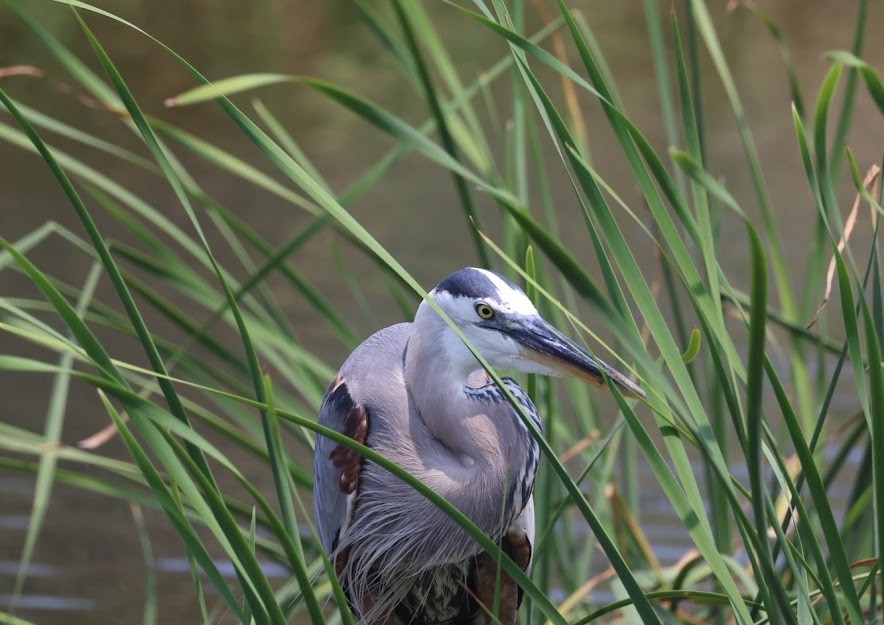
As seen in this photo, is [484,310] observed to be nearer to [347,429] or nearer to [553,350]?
[553,350]

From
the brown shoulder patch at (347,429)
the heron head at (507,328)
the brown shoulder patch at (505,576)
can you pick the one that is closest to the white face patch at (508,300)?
the heron head at (507,328)

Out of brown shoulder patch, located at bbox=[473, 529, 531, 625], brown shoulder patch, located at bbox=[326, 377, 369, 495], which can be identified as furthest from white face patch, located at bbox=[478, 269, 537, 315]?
brown shoulder patch, located at bbox=[473, 529, 531, 625]

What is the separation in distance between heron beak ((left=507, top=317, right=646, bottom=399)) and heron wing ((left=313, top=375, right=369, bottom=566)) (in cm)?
39

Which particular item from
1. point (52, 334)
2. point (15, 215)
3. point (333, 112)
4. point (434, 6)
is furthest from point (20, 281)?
point (434, 6)

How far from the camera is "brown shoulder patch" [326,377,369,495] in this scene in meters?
2.06

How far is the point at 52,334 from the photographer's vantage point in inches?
48.8

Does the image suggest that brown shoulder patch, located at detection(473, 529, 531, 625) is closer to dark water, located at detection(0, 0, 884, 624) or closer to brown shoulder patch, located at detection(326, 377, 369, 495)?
brown shoulder patch, located at detection(326, 377, 369, 495)

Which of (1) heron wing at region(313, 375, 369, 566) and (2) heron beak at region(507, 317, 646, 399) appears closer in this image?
(2) heron beak at region(507, 317, 646, 399)

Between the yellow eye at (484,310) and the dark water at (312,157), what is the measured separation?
1.01 meters

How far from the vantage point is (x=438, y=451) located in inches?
79.6

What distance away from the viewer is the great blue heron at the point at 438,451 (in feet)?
6.04

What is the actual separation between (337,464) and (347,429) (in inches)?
4.9

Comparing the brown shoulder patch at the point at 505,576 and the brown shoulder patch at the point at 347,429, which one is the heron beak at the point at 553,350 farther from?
the brown shoulder patch at the point at 505,576

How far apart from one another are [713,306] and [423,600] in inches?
46.0
